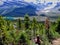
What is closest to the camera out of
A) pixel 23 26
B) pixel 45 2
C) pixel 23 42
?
pixel 23 42

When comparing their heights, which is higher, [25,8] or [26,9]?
[25,8]

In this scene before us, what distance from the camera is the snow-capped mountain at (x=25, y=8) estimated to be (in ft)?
122

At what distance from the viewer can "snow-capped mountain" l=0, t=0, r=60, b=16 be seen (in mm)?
37219

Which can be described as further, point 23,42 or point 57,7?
point 57,7

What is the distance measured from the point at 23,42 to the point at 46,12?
27453 mm

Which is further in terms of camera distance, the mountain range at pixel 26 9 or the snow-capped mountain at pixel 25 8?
the snow-capped mountain at pixel 25 8

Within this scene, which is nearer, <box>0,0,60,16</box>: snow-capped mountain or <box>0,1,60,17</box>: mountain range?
<box>0,1,60,17</box>: mountain range

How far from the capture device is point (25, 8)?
38312mm

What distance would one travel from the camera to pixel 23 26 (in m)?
18.5

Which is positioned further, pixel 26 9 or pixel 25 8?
pixel 25 8

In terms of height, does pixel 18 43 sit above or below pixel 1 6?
below

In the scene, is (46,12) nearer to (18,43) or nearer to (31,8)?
(31,8)

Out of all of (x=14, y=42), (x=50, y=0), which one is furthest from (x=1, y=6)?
(x=14, y=42)

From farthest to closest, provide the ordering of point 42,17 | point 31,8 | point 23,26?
point 31,8 < point 42,17 < point 23,26
